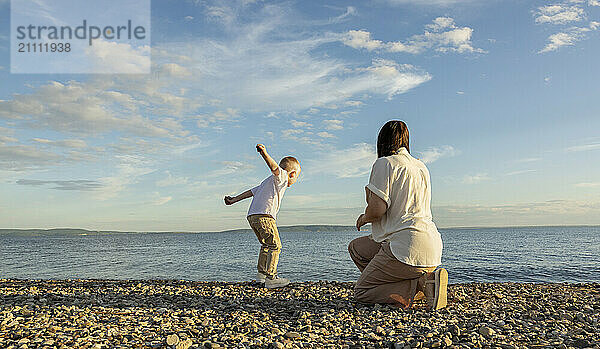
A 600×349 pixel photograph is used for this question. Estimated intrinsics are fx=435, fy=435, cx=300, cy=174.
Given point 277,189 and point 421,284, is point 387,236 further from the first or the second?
point 277,189

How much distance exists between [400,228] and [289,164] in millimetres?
2926

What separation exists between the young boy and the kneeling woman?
2196 millimetres

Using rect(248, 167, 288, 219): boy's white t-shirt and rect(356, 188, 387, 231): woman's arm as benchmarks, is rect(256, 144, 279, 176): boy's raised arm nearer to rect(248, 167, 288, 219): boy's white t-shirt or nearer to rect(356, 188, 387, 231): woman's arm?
rect(248, 167, 288, 219): boy's white t-shirt

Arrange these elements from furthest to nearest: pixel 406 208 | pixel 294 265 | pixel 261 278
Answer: pixel 294 265, pixel 261 278, pixel 406 208

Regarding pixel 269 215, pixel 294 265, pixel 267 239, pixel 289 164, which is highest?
pixel 289 164

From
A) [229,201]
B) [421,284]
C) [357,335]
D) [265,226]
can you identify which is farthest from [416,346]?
[229,201]

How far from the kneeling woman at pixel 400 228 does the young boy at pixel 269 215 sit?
2.20 meters

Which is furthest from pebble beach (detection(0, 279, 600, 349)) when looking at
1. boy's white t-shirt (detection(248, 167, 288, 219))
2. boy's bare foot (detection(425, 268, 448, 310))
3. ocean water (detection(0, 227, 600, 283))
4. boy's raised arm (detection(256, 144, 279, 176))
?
ocean water (detection(0, 227, 600, 283))

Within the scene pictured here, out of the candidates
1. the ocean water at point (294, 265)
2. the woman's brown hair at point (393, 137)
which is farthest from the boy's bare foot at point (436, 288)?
the ocean water at point (294, 265)

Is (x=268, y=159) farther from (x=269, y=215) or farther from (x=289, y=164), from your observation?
(x=269, y=215)

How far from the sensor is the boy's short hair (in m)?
7.76

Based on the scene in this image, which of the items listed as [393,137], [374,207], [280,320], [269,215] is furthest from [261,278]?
[393,137]

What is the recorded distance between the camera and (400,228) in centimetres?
537

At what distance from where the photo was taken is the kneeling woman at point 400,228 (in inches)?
210
